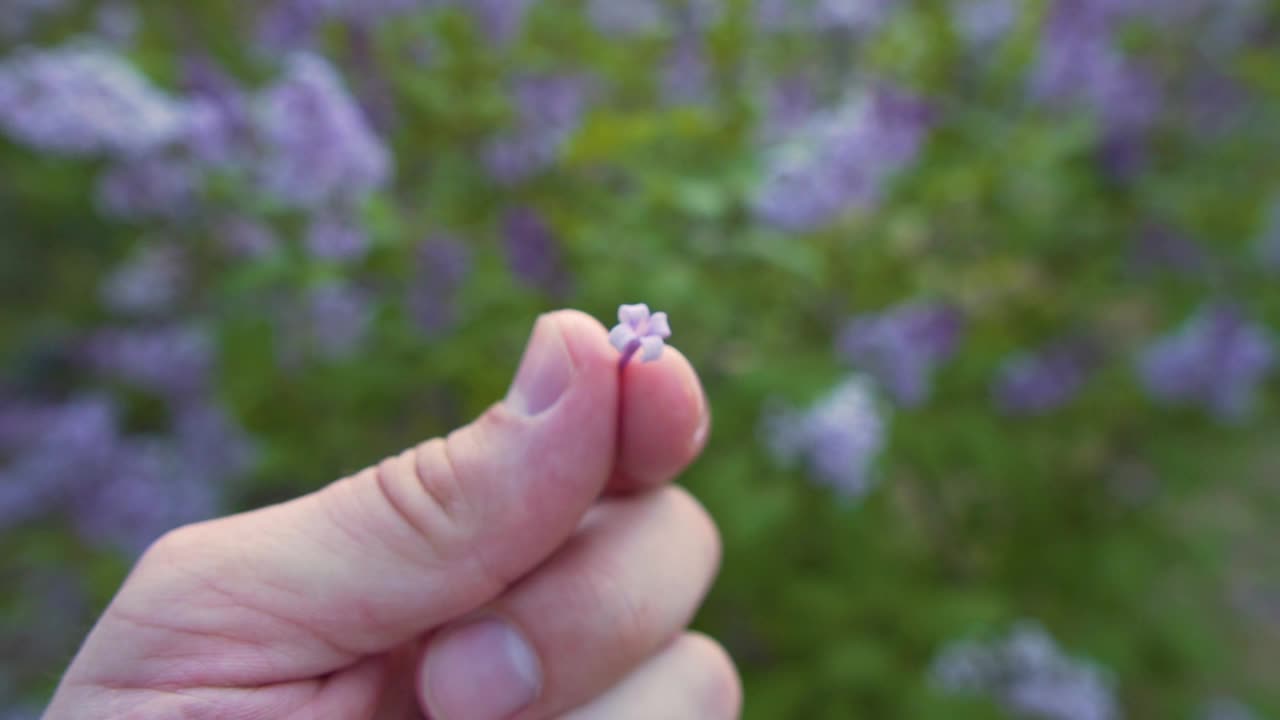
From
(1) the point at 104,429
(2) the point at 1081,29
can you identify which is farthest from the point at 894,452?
(1) the point at 104,429

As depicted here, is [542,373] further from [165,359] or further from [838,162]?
[165,359]

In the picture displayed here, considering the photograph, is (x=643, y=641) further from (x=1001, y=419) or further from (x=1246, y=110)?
(x=1246, y=110)

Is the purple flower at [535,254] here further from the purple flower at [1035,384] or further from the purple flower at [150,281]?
the purple flower at [1035,384]

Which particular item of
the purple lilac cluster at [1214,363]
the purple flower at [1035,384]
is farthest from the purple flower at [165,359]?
the purple lilac cluster at [1214,363]

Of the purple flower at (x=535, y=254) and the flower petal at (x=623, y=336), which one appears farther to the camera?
the purple flower at (x=535, y=254)

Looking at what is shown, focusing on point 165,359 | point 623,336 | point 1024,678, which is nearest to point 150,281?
point 165,359

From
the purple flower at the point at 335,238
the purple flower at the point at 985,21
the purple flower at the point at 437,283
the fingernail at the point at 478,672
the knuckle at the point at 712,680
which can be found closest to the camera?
the fingernail at the point at 478,672
